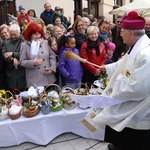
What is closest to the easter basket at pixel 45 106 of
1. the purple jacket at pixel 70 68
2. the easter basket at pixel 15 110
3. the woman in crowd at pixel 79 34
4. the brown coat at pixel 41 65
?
the easter basket at pixel 15 110

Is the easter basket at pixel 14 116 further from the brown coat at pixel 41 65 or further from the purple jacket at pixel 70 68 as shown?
the purple jacket at pixel 70 68

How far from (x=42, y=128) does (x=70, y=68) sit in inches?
43.6

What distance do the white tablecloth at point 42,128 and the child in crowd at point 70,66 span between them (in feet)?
2.14

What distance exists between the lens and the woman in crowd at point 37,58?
10.2 feet

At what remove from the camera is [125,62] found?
2043 mm

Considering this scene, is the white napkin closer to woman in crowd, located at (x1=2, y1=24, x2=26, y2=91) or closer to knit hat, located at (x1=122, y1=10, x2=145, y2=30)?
woman in crowd, located at (x1=2, y1=24, x2=26, y2=91)

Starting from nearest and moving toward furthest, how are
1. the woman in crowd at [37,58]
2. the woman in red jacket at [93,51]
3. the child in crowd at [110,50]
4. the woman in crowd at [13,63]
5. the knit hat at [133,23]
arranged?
1. the knit hat at [133,23]
2. the woman in crowd at [37,58]
3. the woman in crowd at [13,63]
4. the woman in red jacket at [93,51]
5. the child in crowd at [110,50]

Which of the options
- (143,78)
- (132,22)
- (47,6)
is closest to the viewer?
(143,78)

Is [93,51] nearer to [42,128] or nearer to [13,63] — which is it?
[13,63]

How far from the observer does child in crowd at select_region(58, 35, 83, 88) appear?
3.30 metres

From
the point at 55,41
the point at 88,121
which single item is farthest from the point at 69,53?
the point at 88,121

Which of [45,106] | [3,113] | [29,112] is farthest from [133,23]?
[3,113]

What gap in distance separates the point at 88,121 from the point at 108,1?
13332 mm

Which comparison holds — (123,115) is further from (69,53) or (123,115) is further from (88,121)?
(69,53)
